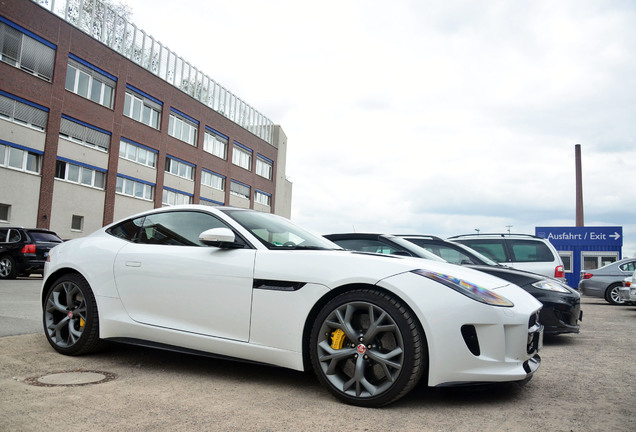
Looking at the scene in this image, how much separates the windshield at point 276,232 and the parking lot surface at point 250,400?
3.35 feet

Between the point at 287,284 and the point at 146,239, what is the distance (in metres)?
1.57

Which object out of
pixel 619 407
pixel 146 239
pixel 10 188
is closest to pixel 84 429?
pixel 146 239

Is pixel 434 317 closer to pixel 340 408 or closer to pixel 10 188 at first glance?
pixel 340 408

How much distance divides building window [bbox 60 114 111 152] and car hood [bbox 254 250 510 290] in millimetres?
27590

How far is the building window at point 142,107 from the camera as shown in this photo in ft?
109

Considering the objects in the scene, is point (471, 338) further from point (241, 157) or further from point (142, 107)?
point (241, 157)

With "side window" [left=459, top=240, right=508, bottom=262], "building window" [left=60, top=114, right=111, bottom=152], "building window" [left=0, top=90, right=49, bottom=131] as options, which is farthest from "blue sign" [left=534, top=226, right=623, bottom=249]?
"building window" [left=0, top=90, right=49, bottom=131]

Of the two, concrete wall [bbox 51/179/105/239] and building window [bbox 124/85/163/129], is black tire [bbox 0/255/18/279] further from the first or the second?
building window [bbox 124/85/163/129]

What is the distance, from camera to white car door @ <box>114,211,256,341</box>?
152 inches

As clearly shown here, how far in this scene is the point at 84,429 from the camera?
2.81 m

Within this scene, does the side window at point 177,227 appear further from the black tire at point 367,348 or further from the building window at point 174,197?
the building window at point 174,197

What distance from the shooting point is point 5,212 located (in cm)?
2459

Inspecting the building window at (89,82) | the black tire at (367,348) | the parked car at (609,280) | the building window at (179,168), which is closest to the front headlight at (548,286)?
the black tire at (367,348)

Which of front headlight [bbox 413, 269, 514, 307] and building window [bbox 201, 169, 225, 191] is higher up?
building window [bbox 201, 169, 225, 191]
